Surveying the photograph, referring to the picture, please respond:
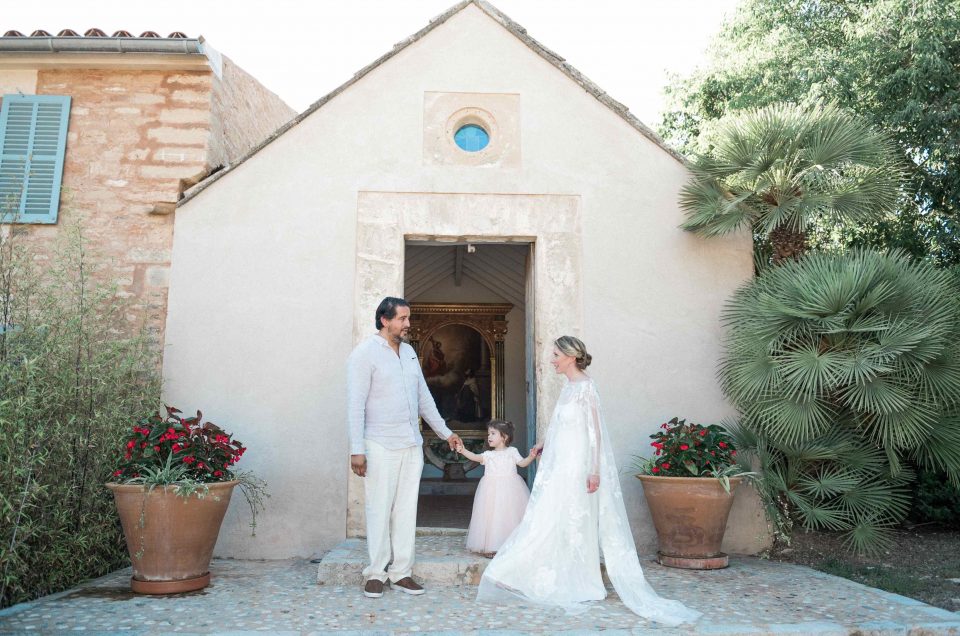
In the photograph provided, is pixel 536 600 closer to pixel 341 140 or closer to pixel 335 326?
pixel 335 326

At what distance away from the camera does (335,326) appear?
252 inches

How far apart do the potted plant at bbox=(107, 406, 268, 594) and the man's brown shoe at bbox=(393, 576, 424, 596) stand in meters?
1.43

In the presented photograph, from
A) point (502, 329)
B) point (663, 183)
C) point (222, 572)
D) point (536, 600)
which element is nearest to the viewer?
point (536, 600)

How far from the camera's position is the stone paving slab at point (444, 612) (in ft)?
13.0

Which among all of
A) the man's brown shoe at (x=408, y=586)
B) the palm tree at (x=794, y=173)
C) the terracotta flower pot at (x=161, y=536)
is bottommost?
the man's brown shoe at (x=408, y=586)

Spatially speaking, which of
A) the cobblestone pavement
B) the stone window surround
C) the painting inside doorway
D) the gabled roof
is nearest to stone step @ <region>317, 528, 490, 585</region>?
the cobblestone pavement

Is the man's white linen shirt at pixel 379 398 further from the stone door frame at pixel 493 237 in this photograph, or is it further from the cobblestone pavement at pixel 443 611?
the stone door frame at pixel 493 237

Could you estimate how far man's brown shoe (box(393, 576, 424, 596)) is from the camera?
15.7 feet

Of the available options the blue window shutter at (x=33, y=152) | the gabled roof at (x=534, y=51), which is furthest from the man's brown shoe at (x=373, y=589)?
the blue window shutter at (x=33, y=152)

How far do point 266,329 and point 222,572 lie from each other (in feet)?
6.74

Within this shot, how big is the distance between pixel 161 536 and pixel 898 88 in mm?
9136

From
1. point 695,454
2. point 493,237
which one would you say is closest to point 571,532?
point 695,454

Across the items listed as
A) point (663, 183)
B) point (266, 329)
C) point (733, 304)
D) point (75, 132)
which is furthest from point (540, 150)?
point (75, 132)

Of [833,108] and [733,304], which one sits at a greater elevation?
[833,108]
